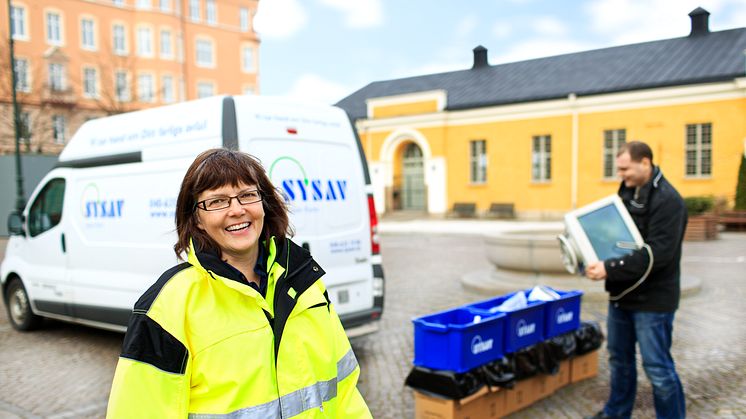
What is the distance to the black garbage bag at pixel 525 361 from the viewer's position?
15.3 ft

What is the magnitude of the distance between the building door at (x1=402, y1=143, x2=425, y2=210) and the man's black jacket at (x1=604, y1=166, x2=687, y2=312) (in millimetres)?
28827

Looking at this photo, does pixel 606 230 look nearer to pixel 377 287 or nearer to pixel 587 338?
pixel 587 338

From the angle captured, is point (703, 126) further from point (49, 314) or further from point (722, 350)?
point (49, 314)

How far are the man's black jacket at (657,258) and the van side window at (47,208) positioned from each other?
6.28m

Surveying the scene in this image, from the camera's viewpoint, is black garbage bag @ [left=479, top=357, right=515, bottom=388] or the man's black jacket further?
black garbage bag @ [left=479, top=357, right=515, bottom=388]

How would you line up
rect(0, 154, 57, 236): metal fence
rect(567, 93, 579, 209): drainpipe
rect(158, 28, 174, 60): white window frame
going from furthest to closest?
1. rect(158, 28, 174, 60): white window frame
2. rect(567, 93, 579, 209): drainpipe
3. rect(0, 154, 57, 236): metal fence

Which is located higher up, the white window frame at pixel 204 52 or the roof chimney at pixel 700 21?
the white window frame at pixel 204 52

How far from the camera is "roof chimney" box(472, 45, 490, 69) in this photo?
3625cm

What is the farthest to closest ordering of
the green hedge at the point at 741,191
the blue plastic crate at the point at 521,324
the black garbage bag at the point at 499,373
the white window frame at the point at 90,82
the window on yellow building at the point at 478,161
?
1. the white window frame at the point at 90,82
2. the window on yellow building at the point at 478,161
3. the green hedge at the point at 741,191
4. the blue plastic crate at the point at 521,324
5. the black garbage bag at the point at 499,373

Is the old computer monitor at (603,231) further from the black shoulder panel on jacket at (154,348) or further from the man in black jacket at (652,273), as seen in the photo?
the black shoulder panel on jacket at (154,348)

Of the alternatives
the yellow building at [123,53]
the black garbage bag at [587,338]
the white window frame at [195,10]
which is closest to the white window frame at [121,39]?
the yellow building at [123,53]

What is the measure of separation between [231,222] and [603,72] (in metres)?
30.4

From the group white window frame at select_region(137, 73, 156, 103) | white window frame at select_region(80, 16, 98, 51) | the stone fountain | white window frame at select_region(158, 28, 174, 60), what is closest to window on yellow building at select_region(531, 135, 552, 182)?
the stone fountain

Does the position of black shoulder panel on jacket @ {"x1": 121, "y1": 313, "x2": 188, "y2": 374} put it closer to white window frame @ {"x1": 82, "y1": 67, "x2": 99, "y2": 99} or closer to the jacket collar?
the jacket collar
